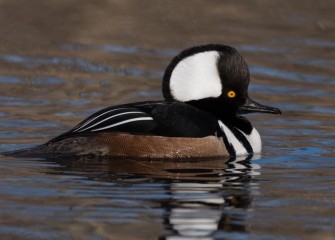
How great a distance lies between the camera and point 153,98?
525 inches

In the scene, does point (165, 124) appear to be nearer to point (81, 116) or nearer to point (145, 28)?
point (81, 116)

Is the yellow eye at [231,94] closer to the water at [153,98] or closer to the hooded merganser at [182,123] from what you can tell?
the hooded merganser at [182,123]

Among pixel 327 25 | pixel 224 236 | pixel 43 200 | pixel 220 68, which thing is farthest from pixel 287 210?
pixel 327 25

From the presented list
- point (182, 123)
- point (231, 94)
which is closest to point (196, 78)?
point (231, 94)

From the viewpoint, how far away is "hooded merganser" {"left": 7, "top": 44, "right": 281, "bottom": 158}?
9.78 meters

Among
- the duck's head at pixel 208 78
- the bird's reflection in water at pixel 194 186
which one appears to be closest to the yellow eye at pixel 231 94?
the duck's head at pixel 208 78

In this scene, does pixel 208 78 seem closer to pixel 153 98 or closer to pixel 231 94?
pixel 231 94

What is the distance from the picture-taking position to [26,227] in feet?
23.9

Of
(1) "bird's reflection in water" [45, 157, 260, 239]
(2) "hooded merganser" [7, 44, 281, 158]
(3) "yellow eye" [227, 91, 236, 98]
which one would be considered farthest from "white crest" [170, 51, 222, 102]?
(1) "bird's reflection in water" [45, 157, 260, 239]

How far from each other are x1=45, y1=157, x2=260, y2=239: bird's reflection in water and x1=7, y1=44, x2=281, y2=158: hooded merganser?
12 cm

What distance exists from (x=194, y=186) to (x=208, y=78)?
1.77 m

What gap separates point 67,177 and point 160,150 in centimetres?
116

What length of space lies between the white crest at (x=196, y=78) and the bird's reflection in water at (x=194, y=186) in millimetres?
705

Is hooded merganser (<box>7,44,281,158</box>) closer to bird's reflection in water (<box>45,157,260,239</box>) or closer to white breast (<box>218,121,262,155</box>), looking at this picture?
white breast (<box>218,121,262,155</box>)
